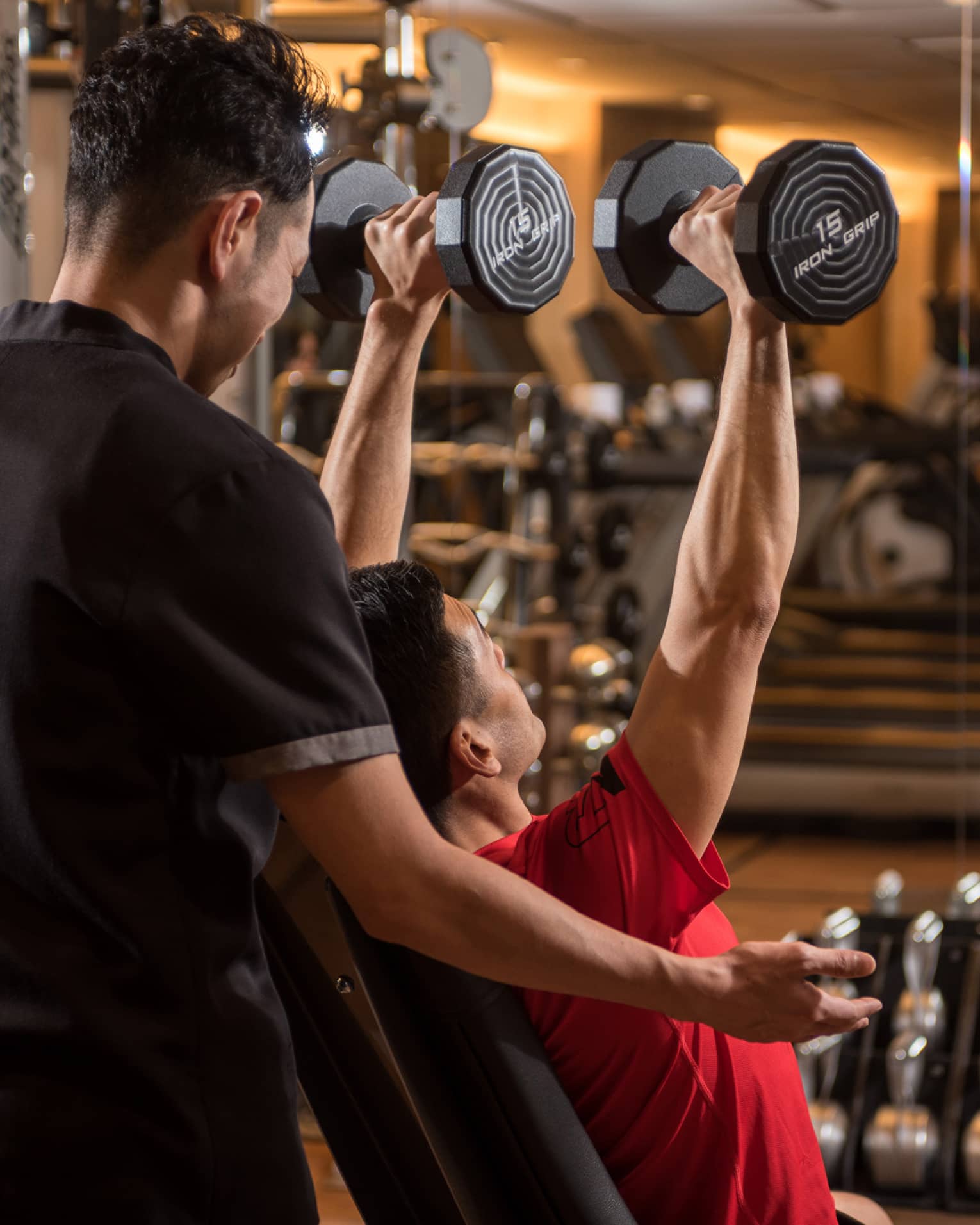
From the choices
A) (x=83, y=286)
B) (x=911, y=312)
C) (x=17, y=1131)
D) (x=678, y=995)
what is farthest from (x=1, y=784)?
(x=911, y=312)

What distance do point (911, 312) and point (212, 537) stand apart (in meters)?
4.10

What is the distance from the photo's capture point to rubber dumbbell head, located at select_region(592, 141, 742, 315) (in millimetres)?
1281

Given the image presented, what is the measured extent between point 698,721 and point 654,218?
42 centimetres

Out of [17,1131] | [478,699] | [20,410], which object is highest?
[20,410]

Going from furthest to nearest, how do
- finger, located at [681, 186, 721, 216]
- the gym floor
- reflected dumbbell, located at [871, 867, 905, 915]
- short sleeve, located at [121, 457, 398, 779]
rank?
the gym floor, reflected dumbbell, located at [871, 867, 905, 915], finger, located at [681, 186, 721, 216], short sleeve, located at [121, 457, 398, 779]

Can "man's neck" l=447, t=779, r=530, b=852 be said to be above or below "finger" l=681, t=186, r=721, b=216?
below

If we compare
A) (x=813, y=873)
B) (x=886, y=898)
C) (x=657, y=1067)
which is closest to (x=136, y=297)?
(x=657, y=1067)

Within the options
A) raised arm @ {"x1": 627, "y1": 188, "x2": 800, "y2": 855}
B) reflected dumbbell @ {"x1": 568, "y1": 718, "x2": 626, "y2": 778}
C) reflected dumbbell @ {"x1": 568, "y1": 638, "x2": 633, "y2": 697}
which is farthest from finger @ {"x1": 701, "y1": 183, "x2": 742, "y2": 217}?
reflected dumbbell @ {"x1": 568, "y1": 638, "x2": 633, "y2": 697}

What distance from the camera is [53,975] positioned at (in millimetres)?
971

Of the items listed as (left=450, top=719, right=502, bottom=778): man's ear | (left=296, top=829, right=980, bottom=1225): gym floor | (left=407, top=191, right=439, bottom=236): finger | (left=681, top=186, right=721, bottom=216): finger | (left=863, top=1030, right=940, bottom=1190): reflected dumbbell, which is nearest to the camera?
(left=681, top=186, right=721, bottom=216): finger

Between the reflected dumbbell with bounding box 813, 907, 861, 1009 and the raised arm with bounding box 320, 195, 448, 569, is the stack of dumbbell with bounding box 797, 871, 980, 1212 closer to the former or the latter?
the reflected dumbbell with bounding box 813, 907, 861, 1009

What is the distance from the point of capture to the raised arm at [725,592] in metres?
1.22

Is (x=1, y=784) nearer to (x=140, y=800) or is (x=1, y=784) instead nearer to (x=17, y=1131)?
(x=140, y=800)

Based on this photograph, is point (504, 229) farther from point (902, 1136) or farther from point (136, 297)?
point (902, 1136)
